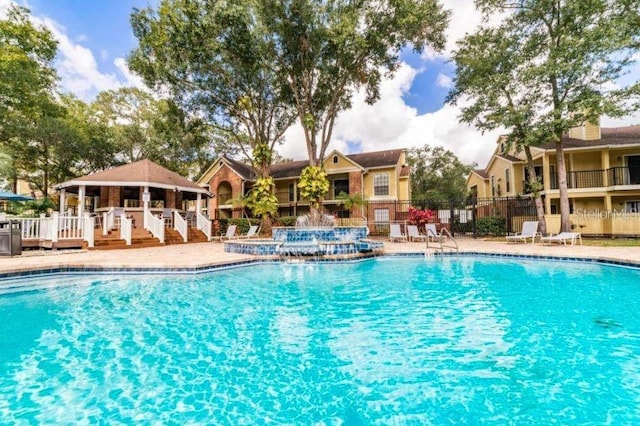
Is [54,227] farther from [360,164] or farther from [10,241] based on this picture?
[360,164]

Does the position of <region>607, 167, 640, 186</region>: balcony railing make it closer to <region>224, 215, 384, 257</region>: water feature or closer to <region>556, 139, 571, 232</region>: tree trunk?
<region>556, 139, 571, 232</region>: tree trunk

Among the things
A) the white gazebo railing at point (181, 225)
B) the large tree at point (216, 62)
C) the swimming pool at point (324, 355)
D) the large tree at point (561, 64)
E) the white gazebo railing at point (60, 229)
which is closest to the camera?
the swimming pool at point (324, 355)

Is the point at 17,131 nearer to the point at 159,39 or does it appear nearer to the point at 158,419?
the point at 159,39

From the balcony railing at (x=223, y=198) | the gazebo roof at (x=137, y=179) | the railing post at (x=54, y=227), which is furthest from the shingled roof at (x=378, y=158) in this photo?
the railing post at (x=54, y=227)

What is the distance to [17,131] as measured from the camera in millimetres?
21453

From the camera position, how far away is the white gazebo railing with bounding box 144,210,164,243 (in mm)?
14970

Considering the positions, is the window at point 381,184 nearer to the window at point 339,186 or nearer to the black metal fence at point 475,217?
the black metal fence at point 475,217

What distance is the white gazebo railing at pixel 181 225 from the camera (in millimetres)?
16531

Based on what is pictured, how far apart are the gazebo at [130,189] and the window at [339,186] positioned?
11.5 metres

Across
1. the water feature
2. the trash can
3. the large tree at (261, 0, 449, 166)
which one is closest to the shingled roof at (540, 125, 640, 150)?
the large tree at (261, 0, 449, 166)

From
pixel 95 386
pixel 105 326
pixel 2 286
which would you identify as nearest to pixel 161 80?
pixel 2 286

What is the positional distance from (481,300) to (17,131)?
30.4 m

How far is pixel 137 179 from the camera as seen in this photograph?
15.9 metres

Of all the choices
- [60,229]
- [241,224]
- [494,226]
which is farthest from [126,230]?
[494,226]
